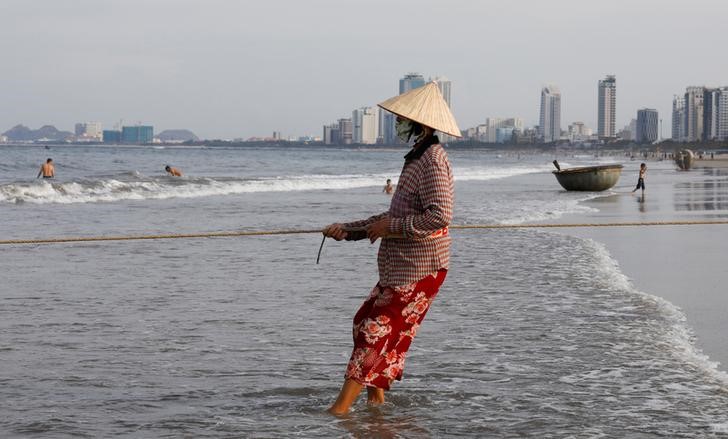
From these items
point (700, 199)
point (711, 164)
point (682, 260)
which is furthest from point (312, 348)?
point (711, 164)

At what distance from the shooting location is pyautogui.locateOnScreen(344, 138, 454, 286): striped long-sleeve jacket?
15.5 ft

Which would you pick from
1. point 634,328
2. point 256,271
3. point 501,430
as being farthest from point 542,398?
point 256,271

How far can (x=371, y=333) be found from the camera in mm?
4934

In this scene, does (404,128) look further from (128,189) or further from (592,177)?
(128,189)

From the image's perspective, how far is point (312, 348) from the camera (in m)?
6.82

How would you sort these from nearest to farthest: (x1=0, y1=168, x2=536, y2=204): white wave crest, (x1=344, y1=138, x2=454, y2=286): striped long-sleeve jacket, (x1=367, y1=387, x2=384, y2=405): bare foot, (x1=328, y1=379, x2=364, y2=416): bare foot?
(x1=344, y1=138, x2=454, y2=286): striped long-sleeve jacket, (x1=328, y1=379, x2=364, y2=416): bare foot, (x1=367, y1=387, x2=384, y2=405): bare foot, (x1=0, y1=168, x2=536, y2=204): white wave crest

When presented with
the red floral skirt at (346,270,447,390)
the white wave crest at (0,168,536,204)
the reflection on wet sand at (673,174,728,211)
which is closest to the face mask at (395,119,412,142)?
the red floral skirt at (346,270,447,390)

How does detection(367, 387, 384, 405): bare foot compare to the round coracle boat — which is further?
the round coracle boat

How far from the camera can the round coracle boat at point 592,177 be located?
2958 cm

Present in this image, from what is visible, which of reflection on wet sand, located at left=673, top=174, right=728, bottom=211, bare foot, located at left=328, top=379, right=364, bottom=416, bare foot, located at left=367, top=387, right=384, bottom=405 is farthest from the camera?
reflection on wet sand, located at left=673, top=174, right=728, bottom=211

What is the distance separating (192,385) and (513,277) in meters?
5.14

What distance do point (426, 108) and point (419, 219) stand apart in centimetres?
53

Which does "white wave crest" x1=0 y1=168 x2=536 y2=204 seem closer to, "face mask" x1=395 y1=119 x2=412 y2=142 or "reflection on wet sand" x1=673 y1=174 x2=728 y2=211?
"reflection on wet sand" x1=673 y1=174 x2=728 y2=211

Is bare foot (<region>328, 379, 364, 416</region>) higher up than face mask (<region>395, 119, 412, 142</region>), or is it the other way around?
face mask (<region>395, 119, 412, 142</region>)
